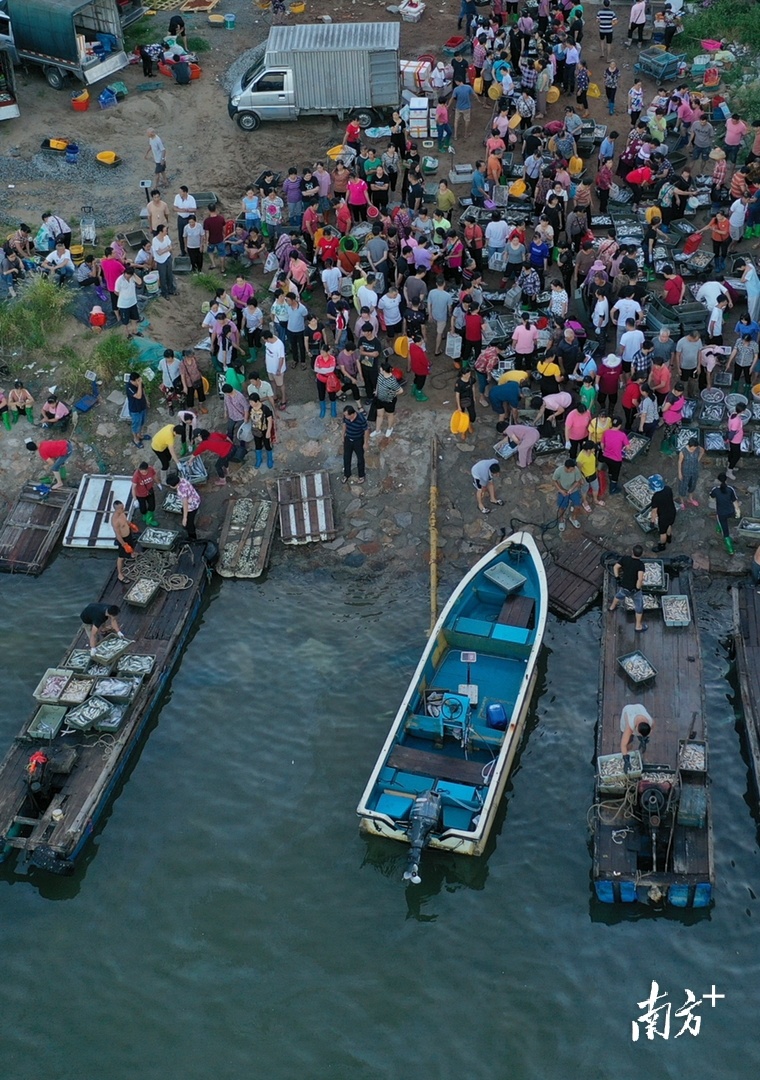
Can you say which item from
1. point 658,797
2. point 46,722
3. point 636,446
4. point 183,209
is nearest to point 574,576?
point 636,446

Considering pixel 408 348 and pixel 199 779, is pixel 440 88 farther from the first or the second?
pixel 199 779

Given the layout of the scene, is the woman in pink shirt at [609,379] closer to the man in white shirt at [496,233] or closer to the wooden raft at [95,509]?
the man in white shirt at [496,233]

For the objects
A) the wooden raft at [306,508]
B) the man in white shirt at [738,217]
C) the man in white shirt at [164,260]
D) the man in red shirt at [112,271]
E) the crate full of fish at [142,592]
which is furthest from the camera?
the man in white shirt at [738,217]

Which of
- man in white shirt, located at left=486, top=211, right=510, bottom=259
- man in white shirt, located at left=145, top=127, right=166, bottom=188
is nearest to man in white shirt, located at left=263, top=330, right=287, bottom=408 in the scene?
man in white shirt, located at left=486, top=211, right=510, bottom=259

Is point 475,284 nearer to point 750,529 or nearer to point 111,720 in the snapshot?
point 750,529

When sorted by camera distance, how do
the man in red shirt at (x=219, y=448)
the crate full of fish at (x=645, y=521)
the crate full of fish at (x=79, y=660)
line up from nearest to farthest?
the crate full of fish at (x=79, y=660)
the crate full of fish at (x=645, y=521)
the man in red shirt at (x=219, y=448)

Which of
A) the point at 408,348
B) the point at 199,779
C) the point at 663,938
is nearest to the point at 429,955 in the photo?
the point at 663,938

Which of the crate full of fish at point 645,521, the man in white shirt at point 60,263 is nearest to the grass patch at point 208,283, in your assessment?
the man in white shirt at point 60,263
